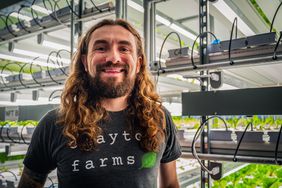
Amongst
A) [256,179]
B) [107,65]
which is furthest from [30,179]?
[256,179]

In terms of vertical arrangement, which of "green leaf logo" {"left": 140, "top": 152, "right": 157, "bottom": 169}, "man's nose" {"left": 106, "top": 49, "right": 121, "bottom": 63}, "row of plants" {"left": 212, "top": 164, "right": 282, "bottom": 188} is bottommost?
"row of plants" {"left": 212, "top": 164, "right": 282, "bottom": 188}

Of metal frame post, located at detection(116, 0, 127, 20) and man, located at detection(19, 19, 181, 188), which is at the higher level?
metal frame post, located at detection(116, 0, 127, 20)

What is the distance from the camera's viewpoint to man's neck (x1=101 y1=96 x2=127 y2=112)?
1.22m

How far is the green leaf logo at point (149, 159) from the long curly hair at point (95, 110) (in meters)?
0.02

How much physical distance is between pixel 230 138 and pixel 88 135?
0.84m

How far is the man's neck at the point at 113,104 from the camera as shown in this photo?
1.22m

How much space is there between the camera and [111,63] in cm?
118

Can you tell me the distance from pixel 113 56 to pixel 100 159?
480 mm

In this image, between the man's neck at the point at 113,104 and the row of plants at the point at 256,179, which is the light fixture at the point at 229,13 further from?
the row of plants at the point at 256,179

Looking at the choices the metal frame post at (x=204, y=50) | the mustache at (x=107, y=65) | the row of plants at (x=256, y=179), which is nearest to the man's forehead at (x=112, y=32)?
the mustache at (x=107, y=65)

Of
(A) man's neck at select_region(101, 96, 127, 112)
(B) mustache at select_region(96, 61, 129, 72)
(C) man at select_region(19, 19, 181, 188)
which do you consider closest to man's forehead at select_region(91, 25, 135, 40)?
(C) man at select_region(19, 19, 181, 188)

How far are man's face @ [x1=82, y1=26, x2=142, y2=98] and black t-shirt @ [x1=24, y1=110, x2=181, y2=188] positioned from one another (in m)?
0.13

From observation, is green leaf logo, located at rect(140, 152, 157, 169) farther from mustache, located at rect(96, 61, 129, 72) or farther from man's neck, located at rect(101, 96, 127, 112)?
mustache, located at rect(96, 61, 129, 72)

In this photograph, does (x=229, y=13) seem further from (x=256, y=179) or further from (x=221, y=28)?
(x=221, y=28)
